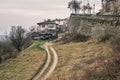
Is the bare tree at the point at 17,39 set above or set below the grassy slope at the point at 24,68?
below

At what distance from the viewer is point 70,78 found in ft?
99.3

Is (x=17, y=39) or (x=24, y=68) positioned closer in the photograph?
(x=24, y=68)

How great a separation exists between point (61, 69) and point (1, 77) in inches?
301

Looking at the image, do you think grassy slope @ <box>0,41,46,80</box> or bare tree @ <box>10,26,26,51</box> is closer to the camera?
grassy slope @ <box>0,41,46,80</box>

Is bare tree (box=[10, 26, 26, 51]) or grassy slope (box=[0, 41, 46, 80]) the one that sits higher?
grassy slope (box=[0, 41, 46, 80])

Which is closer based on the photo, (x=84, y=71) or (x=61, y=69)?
(x=84, y=71)

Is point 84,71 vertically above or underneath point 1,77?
above

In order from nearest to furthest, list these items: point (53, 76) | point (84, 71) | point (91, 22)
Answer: point (84, 71)
point (53, 76)
point (91, 22)

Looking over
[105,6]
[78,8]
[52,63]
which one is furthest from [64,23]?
[52,63]

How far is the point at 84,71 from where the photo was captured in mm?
29734

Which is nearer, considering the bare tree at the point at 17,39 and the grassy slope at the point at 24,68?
the grassy slope at the point at 24,68

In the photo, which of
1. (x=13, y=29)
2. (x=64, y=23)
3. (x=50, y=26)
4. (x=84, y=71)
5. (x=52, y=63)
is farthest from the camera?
(x=64, y=23)

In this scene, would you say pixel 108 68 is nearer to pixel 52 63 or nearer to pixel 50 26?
pixel 52 63

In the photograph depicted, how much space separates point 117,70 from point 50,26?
92450 mm
